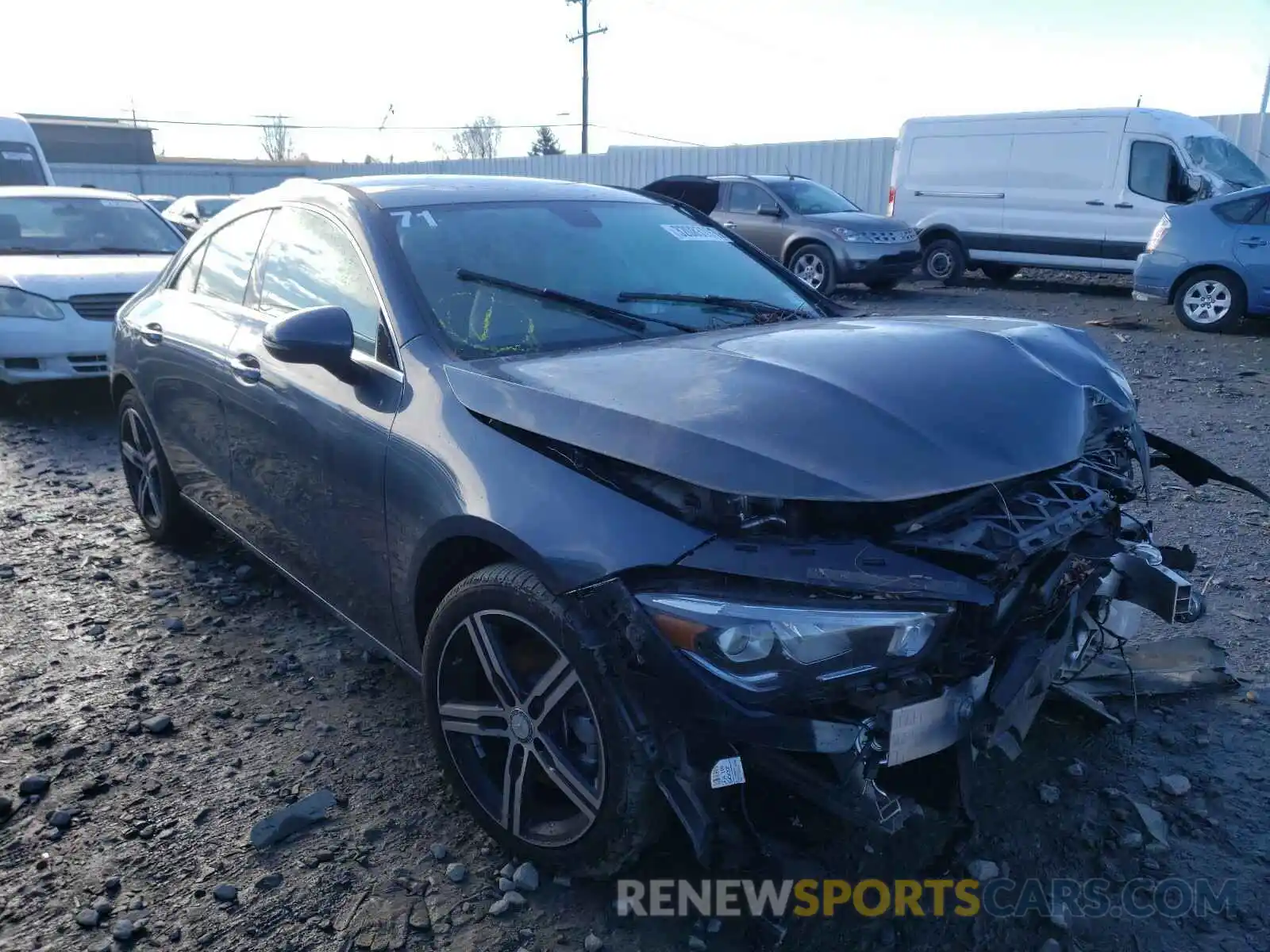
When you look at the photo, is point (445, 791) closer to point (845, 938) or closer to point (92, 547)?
point (845, 938)

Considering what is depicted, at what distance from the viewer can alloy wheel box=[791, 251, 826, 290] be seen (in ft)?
45.4

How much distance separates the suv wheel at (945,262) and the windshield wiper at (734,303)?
12477mm

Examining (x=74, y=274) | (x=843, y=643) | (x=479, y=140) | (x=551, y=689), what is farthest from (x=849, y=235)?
(x=479, y=140)

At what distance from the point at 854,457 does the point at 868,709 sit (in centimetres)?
52

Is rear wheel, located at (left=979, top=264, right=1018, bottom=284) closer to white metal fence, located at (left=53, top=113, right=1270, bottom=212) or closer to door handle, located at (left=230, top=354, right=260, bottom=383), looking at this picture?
white metal fence, located at (left=53, top=113, right=1270, bottom=212)

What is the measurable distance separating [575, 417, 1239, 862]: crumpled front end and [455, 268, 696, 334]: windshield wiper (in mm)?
1014

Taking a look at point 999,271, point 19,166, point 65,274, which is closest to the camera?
point 65,274

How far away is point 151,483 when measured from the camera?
4730 millimetres

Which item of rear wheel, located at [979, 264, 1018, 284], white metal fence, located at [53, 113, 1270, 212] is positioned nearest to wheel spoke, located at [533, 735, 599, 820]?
white metal fence, located at [53, 113, 1270, 212]

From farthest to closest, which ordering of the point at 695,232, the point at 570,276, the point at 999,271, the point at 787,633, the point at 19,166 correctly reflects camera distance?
the point at 999,271, the point at 19,166, the point at 695,232, the point at 570,276, the point at 787,633

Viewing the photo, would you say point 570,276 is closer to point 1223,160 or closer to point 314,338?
point 314,338

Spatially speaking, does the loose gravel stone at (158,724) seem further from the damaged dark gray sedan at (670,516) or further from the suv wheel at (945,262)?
the suv wheel at (945,262)

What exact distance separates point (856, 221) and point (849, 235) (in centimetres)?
42

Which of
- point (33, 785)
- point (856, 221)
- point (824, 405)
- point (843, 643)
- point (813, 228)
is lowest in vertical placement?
point (33, 785)
